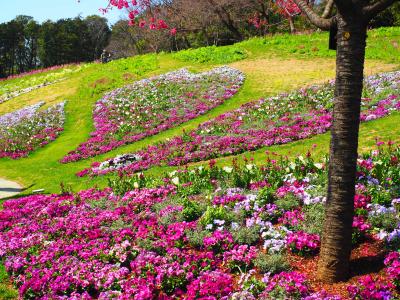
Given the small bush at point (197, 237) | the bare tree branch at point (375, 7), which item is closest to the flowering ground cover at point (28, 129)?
the small bush at point (197, 237)

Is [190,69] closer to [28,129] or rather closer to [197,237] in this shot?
[28,129]

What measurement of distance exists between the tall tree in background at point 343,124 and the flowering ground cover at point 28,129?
74.4 feet

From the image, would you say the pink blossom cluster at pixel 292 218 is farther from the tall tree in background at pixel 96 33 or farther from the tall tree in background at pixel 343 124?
the tall tree in background at pixel 96 33

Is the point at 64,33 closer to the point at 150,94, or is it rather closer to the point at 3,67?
the point at 3,67

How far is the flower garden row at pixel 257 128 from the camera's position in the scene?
16391mm

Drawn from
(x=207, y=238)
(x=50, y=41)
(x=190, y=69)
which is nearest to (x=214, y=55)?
(x=190, y=69)

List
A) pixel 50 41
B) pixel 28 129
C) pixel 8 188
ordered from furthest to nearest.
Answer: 1. pixel 50 41
2. pixel 28 129
3. pixel 8 188

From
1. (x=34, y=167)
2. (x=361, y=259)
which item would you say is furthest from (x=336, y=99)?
(x=34, y=167)

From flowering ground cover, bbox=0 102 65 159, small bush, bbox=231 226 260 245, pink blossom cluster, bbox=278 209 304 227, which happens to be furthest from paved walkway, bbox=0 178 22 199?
pink blossom cluster, bbox=278 209 304 227

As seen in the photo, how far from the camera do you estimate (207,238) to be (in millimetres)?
8102

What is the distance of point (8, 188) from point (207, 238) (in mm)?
12854

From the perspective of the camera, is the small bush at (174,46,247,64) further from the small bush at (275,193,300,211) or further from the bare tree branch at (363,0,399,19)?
the bare tree branch at (363,0,399,19)

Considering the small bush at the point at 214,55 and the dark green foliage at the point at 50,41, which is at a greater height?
the dark green foliage at the point at 50,41

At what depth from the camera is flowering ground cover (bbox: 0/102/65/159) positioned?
84.1 ft
